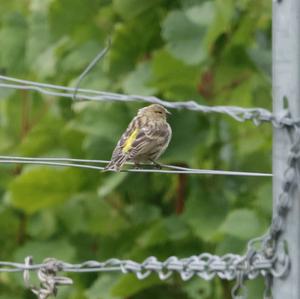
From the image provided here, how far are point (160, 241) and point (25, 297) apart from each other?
128 centimetres

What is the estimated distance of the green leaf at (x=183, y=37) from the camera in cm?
815

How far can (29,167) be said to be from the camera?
898 cm

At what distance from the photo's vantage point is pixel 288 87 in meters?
4.45

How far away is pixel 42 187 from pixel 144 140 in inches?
80.7

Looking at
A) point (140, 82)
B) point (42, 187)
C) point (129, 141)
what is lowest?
point (129, 141)

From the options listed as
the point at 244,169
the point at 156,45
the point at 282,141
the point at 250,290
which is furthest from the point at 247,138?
the point at 282,141

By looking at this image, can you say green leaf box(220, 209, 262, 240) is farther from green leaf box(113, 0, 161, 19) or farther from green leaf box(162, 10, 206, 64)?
green leaf box(113, 0, 161, 19)

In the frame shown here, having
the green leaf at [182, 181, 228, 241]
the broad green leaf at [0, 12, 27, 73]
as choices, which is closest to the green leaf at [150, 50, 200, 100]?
the green leaf at [182, 181, 228, 241]

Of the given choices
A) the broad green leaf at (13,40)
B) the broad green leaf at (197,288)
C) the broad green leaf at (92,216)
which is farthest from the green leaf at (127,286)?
the broad green leaf at (13,40)

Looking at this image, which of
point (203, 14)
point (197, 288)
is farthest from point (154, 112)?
point (197, 288)

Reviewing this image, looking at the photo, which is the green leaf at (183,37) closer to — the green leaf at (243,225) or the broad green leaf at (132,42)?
the broad green leaf at (132,42)

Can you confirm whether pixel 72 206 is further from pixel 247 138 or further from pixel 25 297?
pixel 247 138

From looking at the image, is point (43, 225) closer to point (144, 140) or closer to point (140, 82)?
point (140, 82)

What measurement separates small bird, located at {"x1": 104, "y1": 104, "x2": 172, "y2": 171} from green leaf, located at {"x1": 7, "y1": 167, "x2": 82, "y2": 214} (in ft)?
5.10
